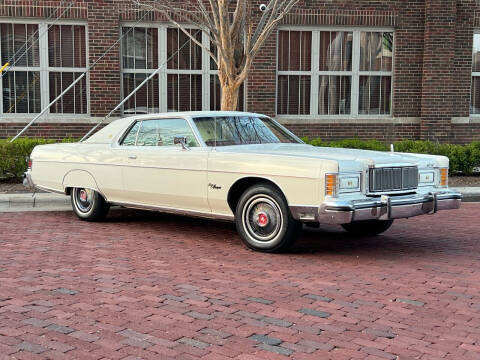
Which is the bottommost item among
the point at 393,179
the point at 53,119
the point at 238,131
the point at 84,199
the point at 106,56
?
the point at 84,199

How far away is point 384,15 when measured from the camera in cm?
1520

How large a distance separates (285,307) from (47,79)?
1173cm

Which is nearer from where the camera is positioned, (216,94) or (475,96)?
(216,94)

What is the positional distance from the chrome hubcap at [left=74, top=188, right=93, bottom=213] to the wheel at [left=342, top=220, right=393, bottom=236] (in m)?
3.50

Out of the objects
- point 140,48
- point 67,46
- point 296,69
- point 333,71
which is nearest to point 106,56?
point 140,48

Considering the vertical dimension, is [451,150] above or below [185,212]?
above

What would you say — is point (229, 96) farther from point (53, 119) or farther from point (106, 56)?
point (53, 119)

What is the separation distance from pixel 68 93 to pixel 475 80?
10505 mm

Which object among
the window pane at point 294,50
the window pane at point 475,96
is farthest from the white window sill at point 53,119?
the window pane at point 475,96

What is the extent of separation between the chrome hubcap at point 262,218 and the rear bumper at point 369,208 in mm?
290

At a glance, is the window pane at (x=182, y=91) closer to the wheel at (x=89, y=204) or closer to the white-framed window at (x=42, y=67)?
the white-framed window at (x=42, y=67)

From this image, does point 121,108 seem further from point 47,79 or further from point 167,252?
point 167,252

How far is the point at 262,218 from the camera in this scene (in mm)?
6438

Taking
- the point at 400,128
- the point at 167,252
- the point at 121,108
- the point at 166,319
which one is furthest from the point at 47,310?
the point at 400,128
